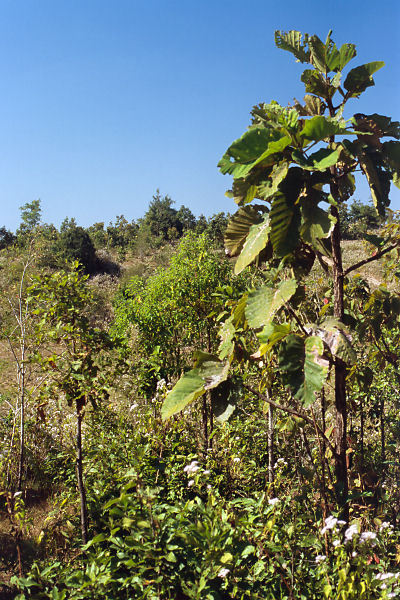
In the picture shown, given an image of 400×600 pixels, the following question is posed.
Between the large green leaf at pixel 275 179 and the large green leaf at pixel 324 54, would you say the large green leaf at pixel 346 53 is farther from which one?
the large green leaf at pixel 275 179

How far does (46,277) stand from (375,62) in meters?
2.04

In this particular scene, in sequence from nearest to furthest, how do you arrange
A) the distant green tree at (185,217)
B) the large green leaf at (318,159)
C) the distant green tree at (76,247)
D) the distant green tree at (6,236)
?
the large green leaf at (318,159) → the distant green tree at (76,247) → the distant green tree at (6,236) → the distant green tree at (185,217)

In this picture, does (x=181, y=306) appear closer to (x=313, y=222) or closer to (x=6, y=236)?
(x=313, y=222)

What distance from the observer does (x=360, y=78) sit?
1315 mm

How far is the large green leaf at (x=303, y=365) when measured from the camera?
42.6 inches

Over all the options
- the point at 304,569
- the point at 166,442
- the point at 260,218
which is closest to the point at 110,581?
the point at 304,569

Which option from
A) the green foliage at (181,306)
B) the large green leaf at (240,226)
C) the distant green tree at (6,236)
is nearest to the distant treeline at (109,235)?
the distant green tree at (6,236)

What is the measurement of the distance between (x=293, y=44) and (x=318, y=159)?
521mm

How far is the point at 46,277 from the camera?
8.65 ft

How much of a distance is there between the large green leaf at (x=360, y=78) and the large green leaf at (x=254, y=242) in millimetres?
469

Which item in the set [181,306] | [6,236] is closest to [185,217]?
[6,236]

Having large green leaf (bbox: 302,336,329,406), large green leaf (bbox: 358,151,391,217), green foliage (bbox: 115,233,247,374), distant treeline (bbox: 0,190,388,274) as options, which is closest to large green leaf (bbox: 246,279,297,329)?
large green leaf (bbox: 302,336,329,406)

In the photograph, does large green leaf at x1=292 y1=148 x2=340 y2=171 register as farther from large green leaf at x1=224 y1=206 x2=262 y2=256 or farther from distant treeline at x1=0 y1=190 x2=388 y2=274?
distant treeline at x1=0 y1=190 x2=388 y2=274

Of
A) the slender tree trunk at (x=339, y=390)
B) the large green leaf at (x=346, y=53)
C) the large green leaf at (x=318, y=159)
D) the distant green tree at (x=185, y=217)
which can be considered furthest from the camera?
the distant green tree at (x=185, y=217)
